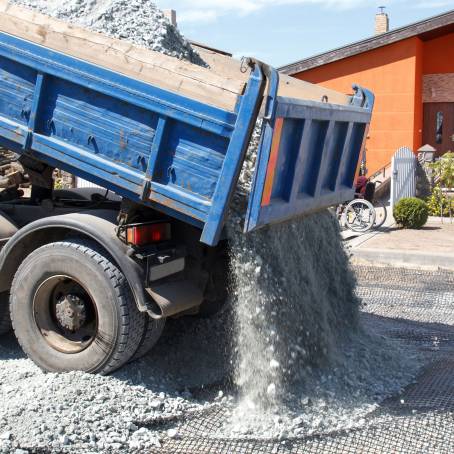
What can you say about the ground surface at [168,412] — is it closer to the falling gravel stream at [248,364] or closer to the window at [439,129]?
the falling gravel stream at [248,364]

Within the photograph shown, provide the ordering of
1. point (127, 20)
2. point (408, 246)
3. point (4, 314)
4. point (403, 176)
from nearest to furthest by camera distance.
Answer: point (4, 314) < point (127, 20) < point (408, 246) < point (403, 176)

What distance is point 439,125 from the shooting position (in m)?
19.6

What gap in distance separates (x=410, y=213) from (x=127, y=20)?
871 centimetres

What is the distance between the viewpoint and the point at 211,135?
3898 mm

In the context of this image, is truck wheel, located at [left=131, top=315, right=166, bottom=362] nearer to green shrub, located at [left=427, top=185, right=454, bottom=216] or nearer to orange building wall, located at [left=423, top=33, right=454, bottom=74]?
green shrub, located at [left=427, top=185, right=454, bottom=216]

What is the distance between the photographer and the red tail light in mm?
4176

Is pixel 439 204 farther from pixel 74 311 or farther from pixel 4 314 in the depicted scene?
pixel 74 311

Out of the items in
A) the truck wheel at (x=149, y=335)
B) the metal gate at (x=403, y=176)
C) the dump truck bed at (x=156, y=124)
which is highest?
the metal gate at (x=403, y=176)

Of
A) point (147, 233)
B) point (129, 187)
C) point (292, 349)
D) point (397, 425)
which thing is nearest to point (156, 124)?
point (129, 187)

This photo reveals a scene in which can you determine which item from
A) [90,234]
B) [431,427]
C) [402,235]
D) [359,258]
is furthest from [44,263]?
[402,235]

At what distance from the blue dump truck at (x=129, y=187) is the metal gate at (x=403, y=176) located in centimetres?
1135

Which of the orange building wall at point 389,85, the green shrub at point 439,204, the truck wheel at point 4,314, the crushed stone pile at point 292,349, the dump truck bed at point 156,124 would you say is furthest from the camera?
the orange building wall at point 389,85

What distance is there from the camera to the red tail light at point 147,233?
4.18 metres

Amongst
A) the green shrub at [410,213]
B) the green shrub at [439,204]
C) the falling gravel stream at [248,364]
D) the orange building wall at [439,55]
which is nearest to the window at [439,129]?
the orange building wall at [439,55]
